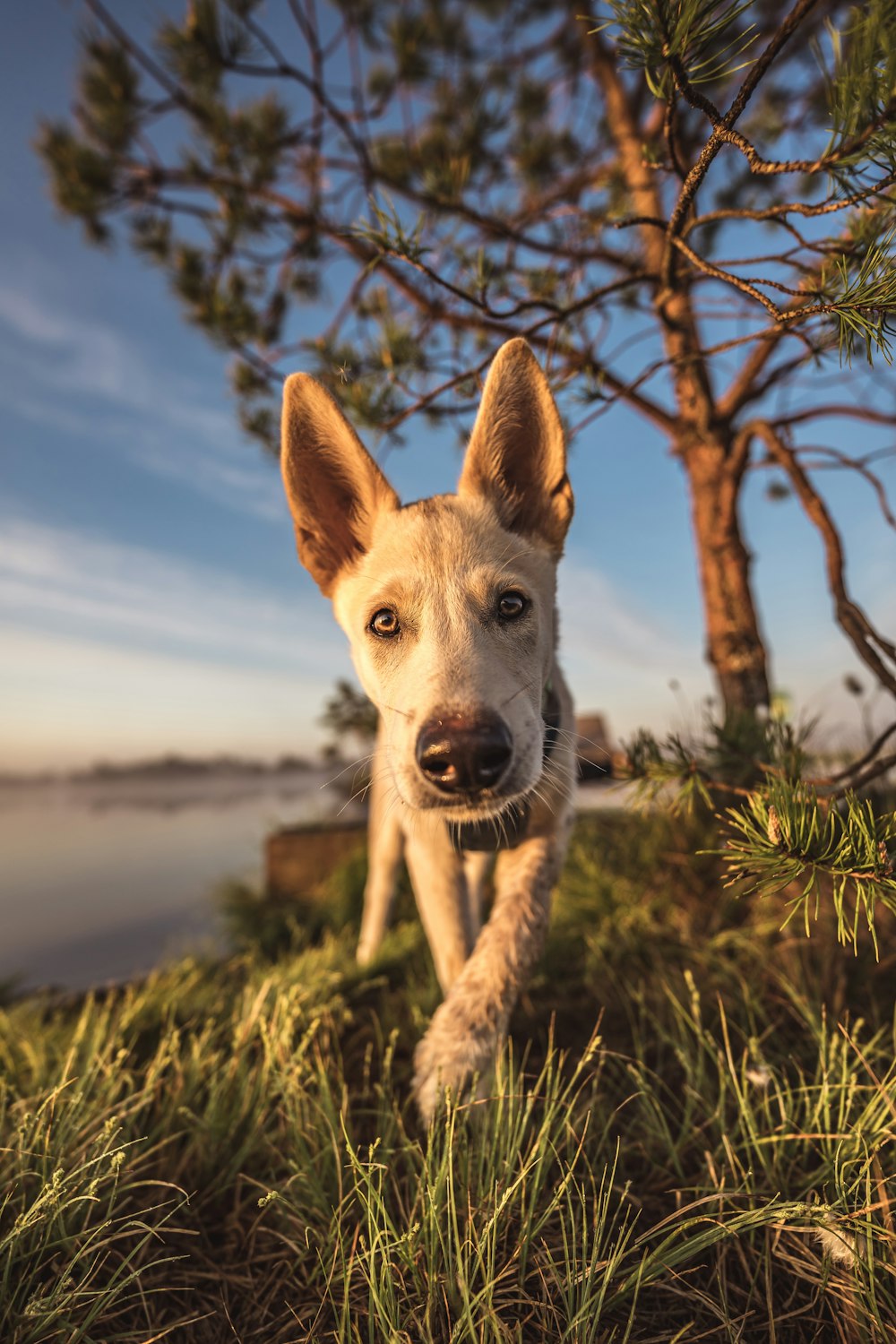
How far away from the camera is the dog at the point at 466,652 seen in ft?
5.47

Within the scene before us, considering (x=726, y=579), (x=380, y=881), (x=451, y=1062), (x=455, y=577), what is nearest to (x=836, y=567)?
(x=726, y=579)

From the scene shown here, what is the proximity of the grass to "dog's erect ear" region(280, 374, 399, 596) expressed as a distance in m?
1.68

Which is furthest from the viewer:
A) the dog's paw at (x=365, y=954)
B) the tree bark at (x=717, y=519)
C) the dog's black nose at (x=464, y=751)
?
the dog's paw at (x=365, y=954)

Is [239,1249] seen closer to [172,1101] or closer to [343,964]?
[172,1101]

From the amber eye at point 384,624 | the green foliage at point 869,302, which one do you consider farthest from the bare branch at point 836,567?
the amber eye at point 384,624

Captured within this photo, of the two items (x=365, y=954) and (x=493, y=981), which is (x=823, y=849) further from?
(x=365, y=954)

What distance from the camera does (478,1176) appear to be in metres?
1.64

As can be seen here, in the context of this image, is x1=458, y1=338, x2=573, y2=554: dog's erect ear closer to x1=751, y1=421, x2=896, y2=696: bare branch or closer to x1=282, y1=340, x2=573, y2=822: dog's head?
x1=282, y1=340, x2=573, y2=822: dog's head

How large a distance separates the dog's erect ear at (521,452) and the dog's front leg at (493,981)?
115cm

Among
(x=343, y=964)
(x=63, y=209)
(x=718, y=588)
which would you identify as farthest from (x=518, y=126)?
(x=343, y=964)

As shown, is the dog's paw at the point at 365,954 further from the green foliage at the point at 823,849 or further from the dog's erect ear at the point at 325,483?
the green foliage at the point at 823,849

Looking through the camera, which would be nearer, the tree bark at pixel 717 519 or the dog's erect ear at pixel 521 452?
the dog's erect ear at pixel 521 452

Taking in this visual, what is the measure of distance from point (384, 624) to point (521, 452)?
84cm

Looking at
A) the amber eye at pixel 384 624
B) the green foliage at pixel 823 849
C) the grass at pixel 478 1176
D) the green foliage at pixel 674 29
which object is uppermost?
the green foliage at pixel 674 29
